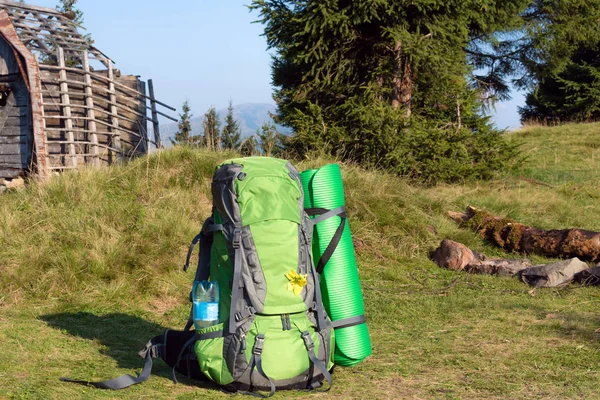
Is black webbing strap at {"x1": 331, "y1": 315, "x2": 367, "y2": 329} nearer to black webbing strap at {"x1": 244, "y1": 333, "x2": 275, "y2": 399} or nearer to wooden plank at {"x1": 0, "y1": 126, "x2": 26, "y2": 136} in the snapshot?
black webbing strap at {"x1": 244, "y1": 333, "x2": 275, "y2": 399}

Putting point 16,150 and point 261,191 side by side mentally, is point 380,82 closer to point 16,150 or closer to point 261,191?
point 16,150

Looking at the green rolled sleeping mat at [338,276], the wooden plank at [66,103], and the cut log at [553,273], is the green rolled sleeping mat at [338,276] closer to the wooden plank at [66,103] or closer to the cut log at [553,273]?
the cut log at [553,273]

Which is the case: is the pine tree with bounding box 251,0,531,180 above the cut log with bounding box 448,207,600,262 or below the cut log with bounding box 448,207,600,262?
above

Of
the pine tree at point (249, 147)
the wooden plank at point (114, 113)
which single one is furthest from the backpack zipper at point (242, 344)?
the wooden plank at point (114, 113)

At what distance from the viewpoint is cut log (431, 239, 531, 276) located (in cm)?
816

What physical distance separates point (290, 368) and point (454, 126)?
10.5 meters

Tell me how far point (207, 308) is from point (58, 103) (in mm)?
11236

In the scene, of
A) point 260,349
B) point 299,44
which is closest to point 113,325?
point 260,349

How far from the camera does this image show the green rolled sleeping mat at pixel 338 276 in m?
4.55

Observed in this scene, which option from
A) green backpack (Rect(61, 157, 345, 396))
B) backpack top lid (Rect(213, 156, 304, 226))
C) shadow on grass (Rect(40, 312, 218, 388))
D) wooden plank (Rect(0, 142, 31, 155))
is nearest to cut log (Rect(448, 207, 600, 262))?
shadow on grass (Rect(40, 312, 218, 388))

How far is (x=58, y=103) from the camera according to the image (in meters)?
14.2

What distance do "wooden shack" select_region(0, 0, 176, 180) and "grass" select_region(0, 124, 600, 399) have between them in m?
4.34

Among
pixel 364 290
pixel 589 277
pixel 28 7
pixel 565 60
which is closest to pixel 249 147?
pixel 364 290

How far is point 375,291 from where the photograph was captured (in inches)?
303
